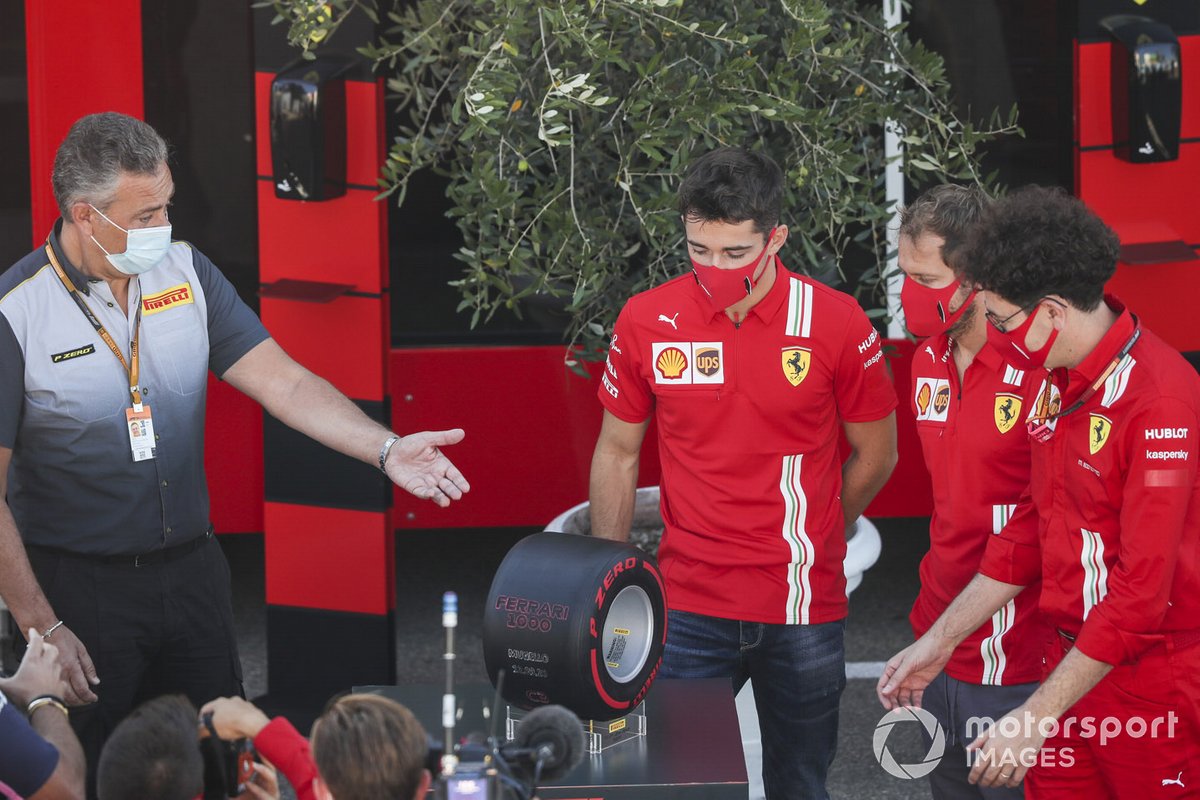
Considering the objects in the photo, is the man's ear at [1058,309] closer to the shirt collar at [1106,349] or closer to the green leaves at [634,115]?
the shirt collar at [1106,349]

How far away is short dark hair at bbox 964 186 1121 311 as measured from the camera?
2.48 meters

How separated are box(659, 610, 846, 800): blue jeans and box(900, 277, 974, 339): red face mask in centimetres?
65

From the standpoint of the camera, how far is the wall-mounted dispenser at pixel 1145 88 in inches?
162

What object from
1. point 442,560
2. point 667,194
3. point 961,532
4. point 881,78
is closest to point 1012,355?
point 961,532

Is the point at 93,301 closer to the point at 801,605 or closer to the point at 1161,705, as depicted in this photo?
the point at 801,605

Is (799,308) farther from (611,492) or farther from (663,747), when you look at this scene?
(663,747)

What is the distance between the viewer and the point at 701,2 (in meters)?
3.83

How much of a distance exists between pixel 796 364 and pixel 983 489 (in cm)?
46

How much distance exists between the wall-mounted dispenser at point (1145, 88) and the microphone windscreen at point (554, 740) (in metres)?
2.83

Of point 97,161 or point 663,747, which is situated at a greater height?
point 97,161

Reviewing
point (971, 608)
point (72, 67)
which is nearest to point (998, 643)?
point (971, 608)

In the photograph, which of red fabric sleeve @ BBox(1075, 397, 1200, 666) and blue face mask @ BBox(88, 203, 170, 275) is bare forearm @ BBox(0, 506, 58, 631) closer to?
blue face mask @ BBox(88, 203, 170, 275)

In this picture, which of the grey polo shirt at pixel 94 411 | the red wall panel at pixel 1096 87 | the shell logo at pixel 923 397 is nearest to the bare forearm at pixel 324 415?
the grey polo shirt at pixel 94 411

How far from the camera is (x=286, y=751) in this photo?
2217mm
